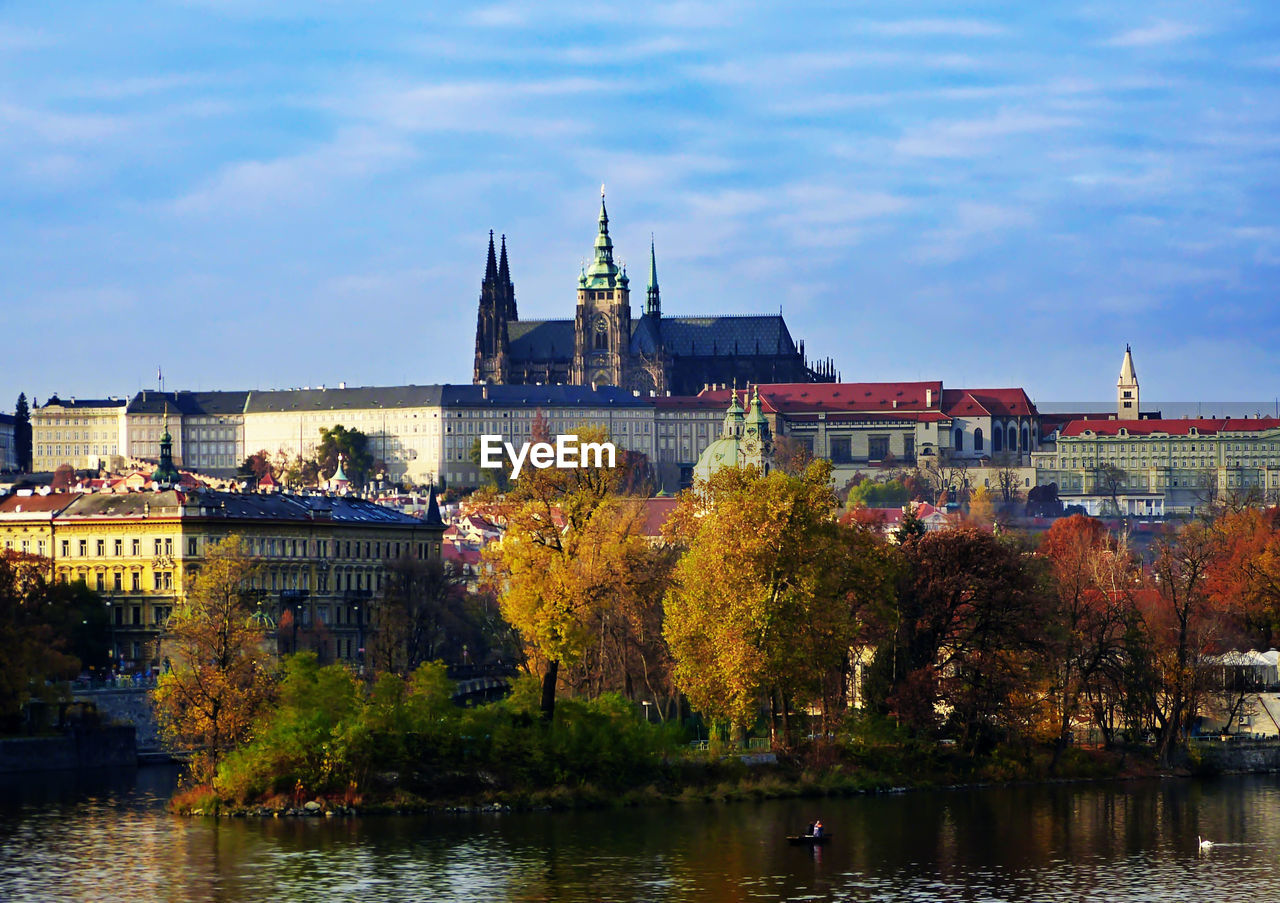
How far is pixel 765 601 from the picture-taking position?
226ft

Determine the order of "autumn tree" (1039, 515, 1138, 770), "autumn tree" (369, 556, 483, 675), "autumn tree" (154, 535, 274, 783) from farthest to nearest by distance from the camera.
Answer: "autumn tree" (369, 556, 483, 675) → "autumn tree" (1039, 515, 1138, 770) → "autumn tree" (154, 535, 274, 783)

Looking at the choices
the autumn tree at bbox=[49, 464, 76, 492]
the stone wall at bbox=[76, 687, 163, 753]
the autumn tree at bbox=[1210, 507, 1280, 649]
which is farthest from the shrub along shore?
the autumn tree at bbox=[49, 464, 76, 492]

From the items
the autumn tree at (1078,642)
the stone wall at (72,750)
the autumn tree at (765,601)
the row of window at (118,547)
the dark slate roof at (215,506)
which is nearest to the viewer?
the autumn tree at (765,601)

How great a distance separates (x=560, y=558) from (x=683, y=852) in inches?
461

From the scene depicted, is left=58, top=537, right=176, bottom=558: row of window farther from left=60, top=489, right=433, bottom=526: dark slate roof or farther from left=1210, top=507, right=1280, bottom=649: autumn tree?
left=1210, top=507, right=1280, bottom=649: autumn tree

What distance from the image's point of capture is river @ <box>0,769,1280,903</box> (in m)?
53.2

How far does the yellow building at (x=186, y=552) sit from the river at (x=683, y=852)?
33.7 m

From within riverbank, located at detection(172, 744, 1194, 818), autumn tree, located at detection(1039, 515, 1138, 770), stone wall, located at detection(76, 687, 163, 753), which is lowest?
riverbank, located at detection(172, 744, 1194, 818)

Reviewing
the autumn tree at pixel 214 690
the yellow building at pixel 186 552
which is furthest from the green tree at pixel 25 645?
the autumn tree at pixel 214 690

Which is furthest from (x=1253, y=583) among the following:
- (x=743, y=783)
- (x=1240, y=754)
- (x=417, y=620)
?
(x=417, y=620)

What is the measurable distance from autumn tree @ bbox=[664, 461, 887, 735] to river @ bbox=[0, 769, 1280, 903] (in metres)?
3.41

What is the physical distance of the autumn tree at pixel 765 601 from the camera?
68.5m

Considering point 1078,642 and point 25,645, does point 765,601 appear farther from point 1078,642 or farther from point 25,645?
point 25,645

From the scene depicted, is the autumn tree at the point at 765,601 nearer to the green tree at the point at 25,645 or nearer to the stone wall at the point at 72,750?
the stone wall at the point at 72,750
